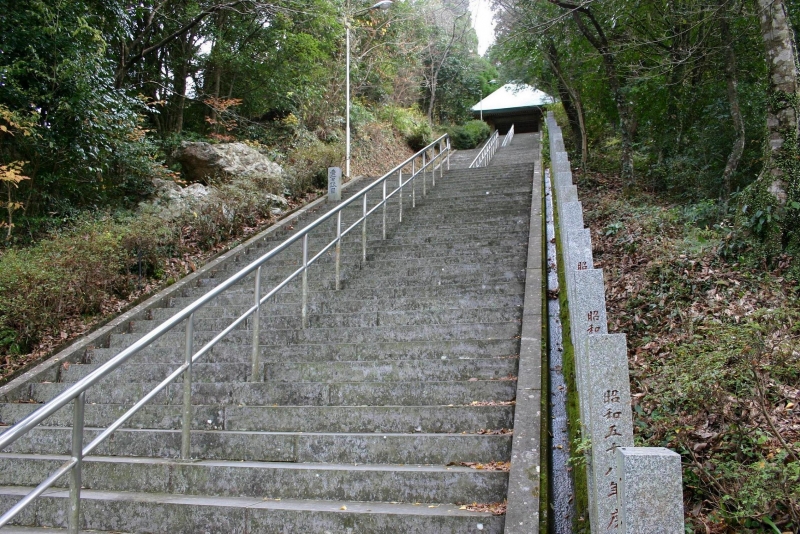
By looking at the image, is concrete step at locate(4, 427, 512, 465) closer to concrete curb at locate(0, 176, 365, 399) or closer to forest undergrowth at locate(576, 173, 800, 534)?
forest undergrowth at locate(576, 173, 800, 534)

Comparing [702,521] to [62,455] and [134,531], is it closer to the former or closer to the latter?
[134,531]

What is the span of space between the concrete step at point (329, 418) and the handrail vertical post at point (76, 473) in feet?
4.80

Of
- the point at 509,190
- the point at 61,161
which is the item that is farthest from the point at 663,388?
the point at 61,161

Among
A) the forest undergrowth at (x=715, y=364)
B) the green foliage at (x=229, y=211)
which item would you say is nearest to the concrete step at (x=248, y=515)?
the forest undergrowth at (x=715, y=364)

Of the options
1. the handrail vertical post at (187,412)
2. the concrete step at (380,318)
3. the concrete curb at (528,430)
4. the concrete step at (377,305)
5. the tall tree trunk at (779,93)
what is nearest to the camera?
the concrete curb at (528,430)

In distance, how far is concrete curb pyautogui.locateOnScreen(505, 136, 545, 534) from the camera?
8.75 ft

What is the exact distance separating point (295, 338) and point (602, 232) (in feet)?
15.5

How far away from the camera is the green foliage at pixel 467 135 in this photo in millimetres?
24875

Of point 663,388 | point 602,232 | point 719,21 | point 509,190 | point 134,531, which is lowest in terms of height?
point 134,531

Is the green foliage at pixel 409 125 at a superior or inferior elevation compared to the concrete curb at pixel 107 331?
superior

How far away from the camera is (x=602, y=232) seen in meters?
7.84

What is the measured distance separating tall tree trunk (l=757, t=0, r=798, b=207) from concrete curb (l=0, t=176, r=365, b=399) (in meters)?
6.76

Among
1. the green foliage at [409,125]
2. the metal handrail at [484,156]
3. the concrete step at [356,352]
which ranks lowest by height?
the concrete step at [356,352]

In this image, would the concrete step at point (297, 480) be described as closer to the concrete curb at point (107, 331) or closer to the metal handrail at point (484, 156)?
the concrete curb at point (107, 331)
